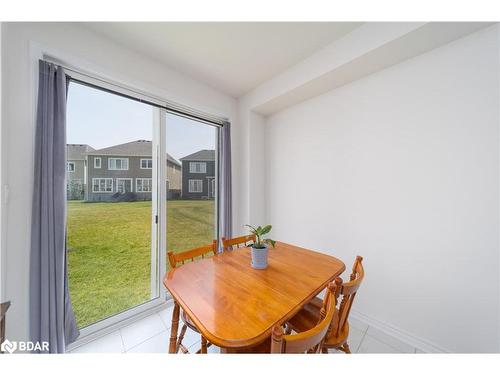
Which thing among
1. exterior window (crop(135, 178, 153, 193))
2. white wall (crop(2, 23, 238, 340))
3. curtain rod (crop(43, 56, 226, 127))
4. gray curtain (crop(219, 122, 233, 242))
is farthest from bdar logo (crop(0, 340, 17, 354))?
curtain rod (crop(43, 56, 226, 127))

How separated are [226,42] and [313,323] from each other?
2302 millimetres

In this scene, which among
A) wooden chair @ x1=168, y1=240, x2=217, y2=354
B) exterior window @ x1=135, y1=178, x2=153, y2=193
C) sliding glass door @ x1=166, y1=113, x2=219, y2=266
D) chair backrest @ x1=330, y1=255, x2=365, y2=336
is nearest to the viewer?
chair backrest @ x1=330, y1=255, x2=365, y2=336

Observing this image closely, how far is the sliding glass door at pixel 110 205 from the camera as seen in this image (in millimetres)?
1626

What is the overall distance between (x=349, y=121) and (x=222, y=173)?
1.59 meters

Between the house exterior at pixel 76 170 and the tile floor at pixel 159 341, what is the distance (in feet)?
4.14

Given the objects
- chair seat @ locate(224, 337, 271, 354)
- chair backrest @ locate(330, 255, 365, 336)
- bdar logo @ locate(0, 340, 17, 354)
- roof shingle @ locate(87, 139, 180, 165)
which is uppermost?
roof shingle @ locate(87, 139, 180, 165)

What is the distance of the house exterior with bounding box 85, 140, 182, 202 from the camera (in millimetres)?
1729

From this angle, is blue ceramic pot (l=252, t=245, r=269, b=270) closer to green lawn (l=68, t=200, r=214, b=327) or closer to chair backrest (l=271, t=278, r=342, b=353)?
chair backrest (l=271, t=278, r=342, b=353)

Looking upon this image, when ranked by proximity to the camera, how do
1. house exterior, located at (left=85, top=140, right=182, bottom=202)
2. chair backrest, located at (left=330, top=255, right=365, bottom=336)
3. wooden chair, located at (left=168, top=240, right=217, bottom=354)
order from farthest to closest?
house exterior, located at (left=85, top=140, right=182, bottom=202) → wooden chair, located at (left=168, top=240, right=217, bottom=354) → chair backrest, located at (left=330, top=255, right=365, bottom=336)

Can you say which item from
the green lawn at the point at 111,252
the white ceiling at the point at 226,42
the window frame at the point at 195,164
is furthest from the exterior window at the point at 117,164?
the white ceiling at the point at 226,42

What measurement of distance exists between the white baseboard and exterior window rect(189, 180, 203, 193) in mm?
2171
